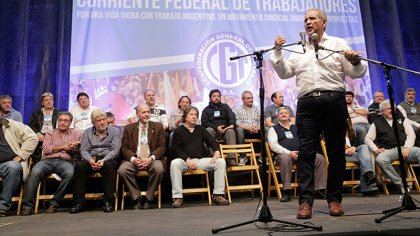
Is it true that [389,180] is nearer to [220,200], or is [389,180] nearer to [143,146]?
[220,200]

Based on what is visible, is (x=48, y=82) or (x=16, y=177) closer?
(x=16, y=177)

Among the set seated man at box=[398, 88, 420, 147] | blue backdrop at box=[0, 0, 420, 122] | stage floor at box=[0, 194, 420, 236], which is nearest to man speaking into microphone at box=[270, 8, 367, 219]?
stage floor at box=[0, 194, 420, 236]

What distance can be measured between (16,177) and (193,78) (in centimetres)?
261

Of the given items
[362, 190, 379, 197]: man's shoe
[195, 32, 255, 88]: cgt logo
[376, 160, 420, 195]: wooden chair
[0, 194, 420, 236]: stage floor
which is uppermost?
[195, 32, 255, 88]: cgt logo

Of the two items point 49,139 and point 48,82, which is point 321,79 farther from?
point 48,82

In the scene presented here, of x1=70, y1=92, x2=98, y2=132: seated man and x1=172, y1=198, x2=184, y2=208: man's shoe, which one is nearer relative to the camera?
x1=172, y1=198, x2=184, y2=208: man's shoe

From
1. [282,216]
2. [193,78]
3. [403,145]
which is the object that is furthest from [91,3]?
[403,145]

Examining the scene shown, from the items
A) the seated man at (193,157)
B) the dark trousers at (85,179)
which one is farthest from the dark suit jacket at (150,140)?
the dark trousers at (85,179)

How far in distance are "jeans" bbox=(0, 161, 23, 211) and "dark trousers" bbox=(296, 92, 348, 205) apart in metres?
2.88

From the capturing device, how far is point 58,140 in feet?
14.1

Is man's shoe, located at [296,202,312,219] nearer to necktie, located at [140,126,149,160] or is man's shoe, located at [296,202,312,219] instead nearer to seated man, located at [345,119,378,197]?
seated man, located at [345,119,378,197]

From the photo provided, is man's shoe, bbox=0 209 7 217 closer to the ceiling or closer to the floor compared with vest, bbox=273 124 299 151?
closer to the floor

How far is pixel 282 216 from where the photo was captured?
9.31 feet

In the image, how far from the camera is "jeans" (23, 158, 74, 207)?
12.8ft
